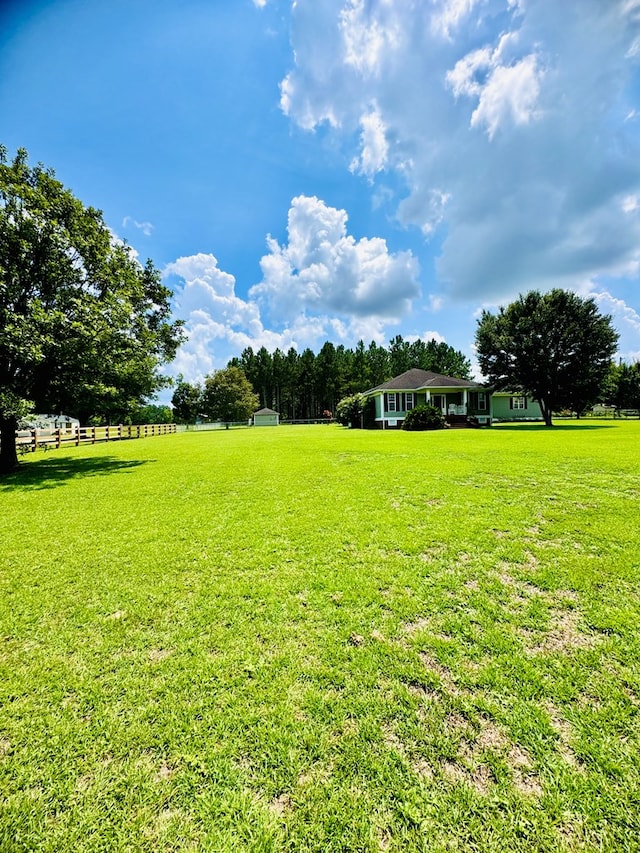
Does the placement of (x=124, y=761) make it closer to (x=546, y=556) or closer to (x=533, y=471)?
(x=546, y=556)

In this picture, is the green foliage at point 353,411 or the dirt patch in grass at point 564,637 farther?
the green foliage at point 353,411

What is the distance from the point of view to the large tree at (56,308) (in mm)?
9539

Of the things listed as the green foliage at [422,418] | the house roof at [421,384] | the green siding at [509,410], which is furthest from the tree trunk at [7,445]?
the green siding at [509,410]

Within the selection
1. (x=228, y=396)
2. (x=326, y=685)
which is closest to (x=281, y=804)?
(x=326, y=685)

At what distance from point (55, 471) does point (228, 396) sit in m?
43.6

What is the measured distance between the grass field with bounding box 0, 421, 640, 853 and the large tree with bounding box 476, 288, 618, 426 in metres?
27.4

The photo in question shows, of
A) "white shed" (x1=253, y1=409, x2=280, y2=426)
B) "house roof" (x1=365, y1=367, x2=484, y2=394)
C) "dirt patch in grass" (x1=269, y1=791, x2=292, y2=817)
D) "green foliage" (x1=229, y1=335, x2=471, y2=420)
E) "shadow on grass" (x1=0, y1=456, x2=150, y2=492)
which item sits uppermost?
"green foliage" (x1=229, y1=335, x2=471, y2=420)

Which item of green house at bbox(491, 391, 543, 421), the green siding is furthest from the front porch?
green house at bbox(491, 391, 543, 421)

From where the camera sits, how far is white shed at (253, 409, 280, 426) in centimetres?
5794

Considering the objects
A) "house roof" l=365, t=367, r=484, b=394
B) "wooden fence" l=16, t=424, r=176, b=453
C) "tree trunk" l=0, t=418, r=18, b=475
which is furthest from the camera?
"house roof" l=365, t=367, r=484, b=394

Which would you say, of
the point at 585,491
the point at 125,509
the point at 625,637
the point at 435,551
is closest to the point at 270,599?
the point at 435,551

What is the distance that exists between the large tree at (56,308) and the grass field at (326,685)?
6.99m

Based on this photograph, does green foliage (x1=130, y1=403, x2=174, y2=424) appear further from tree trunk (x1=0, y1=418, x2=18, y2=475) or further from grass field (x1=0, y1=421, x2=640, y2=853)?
grass field (x1=0, y1=421, x2=640, y2=853)

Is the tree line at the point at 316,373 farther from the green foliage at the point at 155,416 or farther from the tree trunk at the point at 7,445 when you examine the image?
the tree trunk at the point at 7,445
